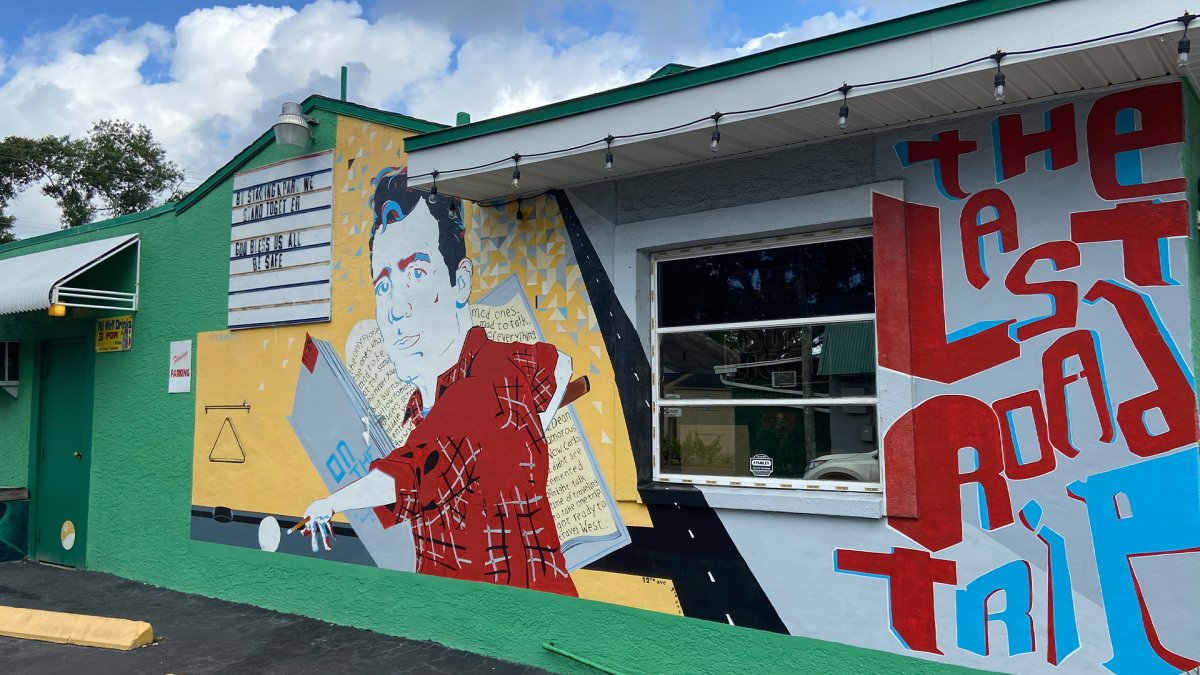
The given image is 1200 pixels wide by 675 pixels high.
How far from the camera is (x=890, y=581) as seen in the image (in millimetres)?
4508

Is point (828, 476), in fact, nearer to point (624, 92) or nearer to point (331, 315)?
point (624, 92)

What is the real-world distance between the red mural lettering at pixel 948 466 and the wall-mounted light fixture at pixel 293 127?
5.59 m

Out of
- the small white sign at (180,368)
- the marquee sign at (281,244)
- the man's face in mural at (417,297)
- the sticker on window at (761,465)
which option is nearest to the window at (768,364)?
the sticker on window at (761,465)

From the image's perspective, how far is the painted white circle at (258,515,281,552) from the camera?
7.48m

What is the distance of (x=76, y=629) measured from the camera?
677 centimetres

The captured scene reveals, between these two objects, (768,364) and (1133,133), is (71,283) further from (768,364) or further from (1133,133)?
(1133,133)

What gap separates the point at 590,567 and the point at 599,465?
2.22 ft

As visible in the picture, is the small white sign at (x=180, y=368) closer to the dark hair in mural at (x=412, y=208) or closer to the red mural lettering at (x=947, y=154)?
the dark hair in mural at (x=412, y=208)

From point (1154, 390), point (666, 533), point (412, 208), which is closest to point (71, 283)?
point (412, 208)

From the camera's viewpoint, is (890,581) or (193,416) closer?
(890,581)

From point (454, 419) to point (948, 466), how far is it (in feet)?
11.3

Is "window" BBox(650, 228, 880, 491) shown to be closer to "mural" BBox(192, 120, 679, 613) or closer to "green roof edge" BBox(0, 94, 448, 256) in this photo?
"mural" BBox(192, 120, 679, 613)

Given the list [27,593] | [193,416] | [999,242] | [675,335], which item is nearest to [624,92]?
[675,335]

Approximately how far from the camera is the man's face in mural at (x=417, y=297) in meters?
6.41
